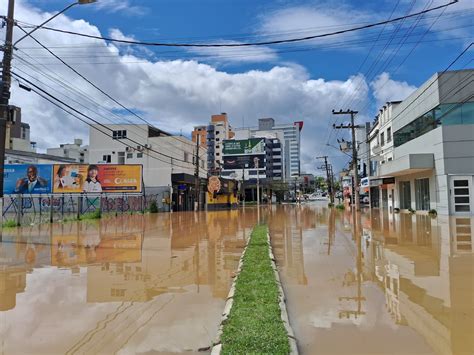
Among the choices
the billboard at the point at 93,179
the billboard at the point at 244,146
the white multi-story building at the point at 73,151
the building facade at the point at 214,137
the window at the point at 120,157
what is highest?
the building facade at the point at 214,137

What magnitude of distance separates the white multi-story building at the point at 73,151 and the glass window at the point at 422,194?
216ft

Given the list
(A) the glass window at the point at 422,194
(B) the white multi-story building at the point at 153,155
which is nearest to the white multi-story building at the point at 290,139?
(B) the white multi-story building at the point at 153,155

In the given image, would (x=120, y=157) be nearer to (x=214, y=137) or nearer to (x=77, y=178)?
(x=77, y=178)

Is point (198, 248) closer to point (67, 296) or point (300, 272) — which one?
point (300, 272)

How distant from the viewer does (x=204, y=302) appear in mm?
6820

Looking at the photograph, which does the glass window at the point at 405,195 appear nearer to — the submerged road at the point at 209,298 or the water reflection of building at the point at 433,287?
the water reflection of building at the point at 433,287

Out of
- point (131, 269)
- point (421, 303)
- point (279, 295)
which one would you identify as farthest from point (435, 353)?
point (131, 269)

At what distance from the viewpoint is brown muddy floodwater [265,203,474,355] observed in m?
4.82

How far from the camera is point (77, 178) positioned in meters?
41.9

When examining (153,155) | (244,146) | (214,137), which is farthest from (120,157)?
(214,137)

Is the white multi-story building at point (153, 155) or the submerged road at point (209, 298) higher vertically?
the white multi-story building at point (153, 155)

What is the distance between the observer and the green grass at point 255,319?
4.30 meters

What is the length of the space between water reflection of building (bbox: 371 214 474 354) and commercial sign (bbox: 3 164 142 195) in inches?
1287

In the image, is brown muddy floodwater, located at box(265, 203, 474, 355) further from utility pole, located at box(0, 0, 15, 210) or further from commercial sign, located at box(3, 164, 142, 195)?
commercial sign, located at box(3, 164, 142, 195)
